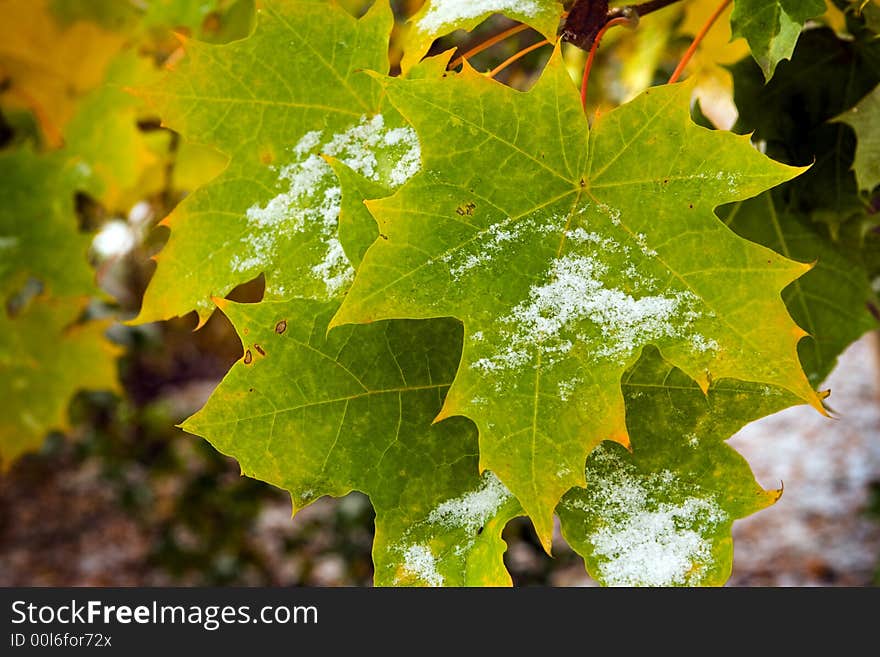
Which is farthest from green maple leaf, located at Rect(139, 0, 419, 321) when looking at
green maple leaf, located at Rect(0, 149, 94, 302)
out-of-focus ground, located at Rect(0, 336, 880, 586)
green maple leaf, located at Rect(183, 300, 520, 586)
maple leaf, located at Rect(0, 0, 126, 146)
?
out-of-focus ground, located at Rect(0, 336, 880, 586)

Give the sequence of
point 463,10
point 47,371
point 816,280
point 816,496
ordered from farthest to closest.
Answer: point 816,496 < point 47,371 < point 816,280 < point 463,10

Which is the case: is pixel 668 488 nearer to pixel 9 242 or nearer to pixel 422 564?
pixel 422 564

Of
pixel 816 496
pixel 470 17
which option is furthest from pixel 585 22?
pixel 816 496

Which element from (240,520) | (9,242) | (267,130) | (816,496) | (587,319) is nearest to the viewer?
(587,319)

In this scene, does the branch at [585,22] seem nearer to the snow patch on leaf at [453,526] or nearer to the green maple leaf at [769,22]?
the green maple leaf at [769,22]

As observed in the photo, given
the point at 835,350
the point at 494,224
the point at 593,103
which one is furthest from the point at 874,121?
the point at 593,103
